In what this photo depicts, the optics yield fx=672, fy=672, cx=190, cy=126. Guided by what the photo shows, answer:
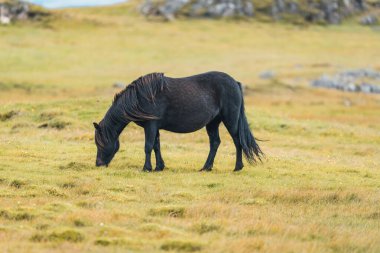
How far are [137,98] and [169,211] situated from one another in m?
5.36

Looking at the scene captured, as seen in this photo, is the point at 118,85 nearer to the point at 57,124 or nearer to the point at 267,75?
the point at 267,75

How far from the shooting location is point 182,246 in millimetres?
11211

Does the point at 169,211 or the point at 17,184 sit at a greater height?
the point at 169,211

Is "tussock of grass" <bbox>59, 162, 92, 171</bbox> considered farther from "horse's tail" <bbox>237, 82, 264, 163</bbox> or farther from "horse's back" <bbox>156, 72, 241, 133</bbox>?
"horse's tail" <bbox>237, 82, 264, 163</bbox>

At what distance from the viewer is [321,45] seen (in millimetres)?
86938

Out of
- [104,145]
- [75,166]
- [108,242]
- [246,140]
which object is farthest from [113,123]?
[108,242]

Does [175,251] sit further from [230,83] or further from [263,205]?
[230,83]

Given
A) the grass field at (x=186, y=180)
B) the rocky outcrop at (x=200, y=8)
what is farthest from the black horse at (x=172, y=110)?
the rocky outcrop at (x=200, y=8)

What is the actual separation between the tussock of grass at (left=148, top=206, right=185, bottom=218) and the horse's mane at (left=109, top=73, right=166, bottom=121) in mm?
4978

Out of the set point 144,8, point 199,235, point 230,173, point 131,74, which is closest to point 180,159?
point 230,173

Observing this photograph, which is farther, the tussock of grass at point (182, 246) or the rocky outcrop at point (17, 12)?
the rocky outcrop at point (17, 12)

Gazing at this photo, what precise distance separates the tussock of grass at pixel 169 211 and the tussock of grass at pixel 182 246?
2.37 meters

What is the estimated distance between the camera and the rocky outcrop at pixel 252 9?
109 meters

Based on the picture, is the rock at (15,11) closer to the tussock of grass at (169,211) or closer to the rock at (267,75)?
the rock at (267,75)
